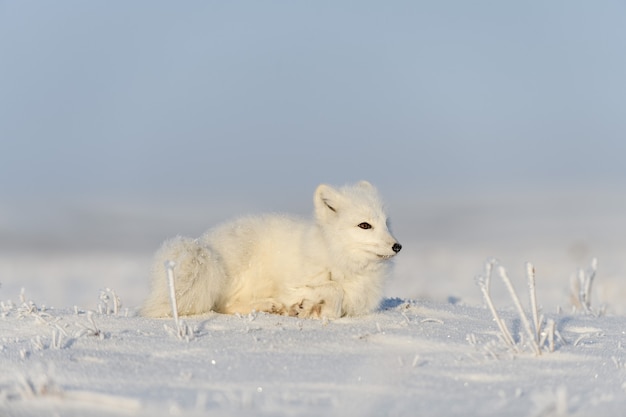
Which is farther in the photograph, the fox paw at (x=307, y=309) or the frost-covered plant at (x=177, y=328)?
the fox paw at (x=307, y=309)

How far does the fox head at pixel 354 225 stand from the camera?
17.1 feet

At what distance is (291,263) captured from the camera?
5477mm

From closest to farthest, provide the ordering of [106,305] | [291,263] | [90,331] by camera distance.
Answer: [90,331], [106,305], [291,263]

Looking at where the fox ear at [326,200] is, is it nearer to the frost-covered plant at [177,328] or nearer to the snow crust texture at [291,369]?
the snow crust texture at [291,369]

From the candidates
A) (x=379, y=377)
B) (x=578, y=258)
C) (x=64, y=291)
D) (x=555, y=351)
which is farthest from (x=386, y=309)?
(x=578, y=258)

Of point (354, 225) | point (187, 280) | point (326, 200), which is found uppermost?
point (326, 200)

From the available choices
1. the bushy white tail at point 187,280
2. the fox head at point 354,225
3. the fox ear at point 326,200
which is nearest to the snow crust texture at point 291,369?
the bushy white tail at point 187,280

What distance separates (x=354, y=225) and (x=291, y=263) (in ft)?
1.79

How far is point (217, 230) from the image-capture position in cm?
569

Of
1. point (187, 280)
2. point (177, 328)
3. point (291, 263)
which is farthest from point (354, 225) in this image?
point (177, 328)

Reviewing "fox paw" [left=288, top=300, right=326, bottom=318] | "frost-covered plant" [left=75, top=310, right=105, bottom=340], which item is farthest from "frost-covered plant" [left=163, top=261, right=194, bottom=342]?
"fox paw" [left=288, top=300, right=326, bottom=318]

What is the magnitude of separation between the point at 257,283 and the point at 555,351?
2.33m

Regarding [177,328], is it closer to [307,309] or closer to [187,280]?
[187,280]

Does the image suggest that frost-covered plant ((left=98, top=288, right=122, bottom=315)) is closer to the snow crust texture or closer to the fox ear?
the snow crust texture
